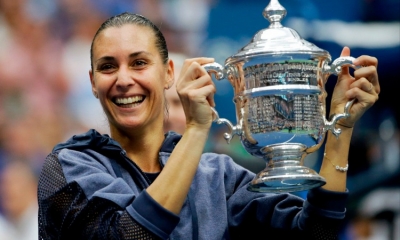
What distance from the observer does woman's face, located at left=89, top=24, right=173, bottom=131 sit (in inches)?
91.0

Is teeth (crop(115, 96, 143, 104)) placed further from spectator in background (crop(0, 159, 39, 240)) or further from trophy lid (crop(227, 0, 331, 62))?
spectator in background (crop(0, 159, 39, 240))

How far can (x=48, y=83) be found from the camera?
4.00 metres

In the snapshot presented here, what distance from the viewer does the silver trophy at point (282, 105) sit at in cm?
213

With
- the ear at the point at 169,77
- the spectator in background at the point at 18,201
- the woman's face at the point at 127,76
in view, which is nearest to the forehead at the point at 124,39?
the woman's face at the point at 127,76

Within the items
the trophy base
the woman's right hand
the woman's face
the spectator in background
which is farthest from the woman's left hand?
the spectator in background

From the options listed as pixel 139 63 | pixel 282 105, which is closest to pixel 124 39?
pixel 139 63

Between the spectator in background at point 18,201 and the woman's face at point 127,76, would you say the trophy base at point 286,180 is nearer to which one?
the woman's face at point 127,76

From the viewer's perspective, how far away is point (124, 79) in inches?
90.1

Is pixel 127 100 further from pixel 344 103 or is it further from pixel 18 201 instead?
pixel 18 201

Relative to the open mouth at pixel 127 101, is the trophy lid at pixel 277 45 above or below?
above

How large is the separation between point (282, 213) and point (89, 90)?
185cm

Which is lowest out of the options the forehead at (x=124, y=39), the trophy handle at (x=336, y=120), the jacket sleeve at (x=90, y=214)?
the jacket sleeve at (x=90, y=214)

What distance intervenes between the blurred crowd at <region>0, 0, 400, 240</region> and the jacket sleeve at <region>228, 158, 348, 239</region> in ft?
4.88

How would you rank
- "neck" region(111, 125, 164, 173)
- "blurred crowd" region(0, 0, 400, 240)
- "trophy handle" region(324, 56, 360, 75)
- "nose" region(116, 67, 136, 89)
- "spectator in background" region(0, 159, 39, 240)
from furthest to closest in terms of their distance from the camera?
"blurred crowd" region(0, 0, 400, 240), "spectator in background" region(0, 159, 39, 240), "neck" region(111, 125, 164, 173), "nose" region(116, 67, 136, 89), "trophy handle" region(324, 56, 360, 75)
